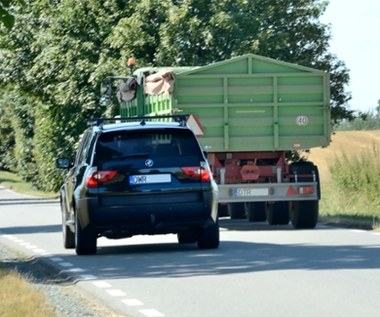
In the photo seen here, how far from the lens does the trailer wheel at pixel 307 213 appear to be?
1016 inches

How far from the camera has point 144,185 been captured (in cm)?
1923

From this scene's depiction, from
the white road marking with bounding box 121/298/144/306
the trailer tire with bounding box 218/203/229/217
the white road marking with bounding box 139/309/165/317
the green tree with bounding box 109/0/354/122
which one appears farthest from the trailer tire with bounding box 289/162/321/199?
the green tree with bounding box 109/0/354/122

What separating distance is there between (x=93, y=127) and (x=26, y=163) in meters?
53.7

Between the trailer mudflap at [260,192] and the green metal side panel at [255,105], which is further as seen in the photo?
the green metal side panel at [255,105]

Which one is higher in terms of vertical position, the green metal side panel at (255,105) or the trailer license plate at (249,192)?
the green metal side panel at (255,105)

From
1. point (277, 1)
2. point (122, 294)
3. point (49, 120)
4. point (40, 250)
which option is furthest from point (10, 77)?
point (122, 294)

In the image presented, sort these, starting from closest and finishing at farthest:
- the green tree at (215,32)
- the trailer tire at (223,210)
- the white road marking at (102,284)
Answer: the white road marking at (102,284)
the trailer tire at (223,210)
the green tree at (215,32)

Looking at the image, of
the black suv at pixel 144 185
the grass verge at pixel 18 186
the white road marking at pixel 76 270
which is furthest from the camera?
the grass verge at pixel 18 186

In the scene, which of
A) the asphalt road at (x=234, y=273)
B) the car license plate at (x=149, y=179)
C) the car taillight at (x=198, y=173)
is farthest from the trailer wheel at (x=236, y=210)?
the car license plate at (x=149, y=179)

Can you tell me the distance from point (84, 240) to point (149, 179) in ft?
4.42

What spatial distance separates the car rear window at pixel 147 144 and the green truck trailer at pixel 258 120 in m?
5.91

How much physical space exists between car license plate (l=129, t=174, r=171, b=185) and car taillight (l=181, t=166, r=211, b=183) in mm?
258

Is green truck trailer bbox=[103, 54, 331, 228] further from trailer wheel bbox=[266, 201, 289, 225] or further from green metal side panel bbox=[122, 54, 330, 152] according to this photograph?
trailer wheel bbox=[266, 201, 289, 225]

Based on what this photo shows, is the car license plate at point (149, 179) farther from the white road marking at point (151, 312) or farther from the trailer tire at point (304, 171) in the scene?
the trailer tire at point (304, 171)
